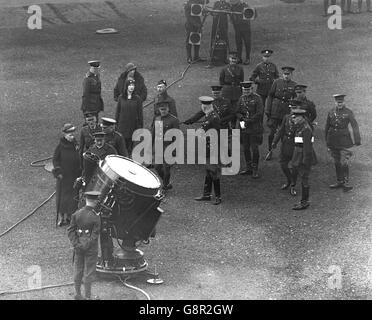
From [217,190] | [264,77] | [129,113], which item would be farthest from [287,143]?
[264,77]

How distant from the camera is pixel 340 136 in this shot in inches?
715

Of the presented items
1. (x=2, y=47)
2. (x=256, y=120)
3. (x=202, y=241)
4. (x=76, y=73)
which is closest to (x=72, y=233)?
(x=202, y=241)

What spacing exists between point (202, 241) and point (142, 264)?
132cm

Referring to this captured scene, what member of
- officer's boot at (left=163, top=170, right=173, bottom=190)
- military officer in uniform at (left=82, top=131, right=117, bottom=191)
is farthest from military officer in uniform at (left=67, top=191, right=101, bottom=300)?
officer's boot at (left=163, top=170, right=173, bottom=190)

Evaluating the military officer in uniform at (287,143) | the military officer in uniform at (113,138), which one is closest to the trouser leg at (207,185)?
the military officer in uniform at (287,143)

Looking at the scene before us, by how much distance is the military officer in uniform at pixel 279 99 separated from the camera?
63.4 feet

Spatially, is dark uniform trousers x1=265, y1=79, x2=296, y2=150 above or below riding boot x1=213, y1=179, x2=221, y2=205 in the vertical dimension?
above

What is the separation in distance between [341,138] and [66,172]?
Answer: 181 inches

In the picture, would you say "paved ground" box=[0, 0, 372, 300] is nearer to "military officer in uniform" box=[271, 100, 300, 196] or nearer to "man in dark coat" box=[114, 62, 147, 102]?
"military officer in uniform" box=[271, 100, 300, 196]

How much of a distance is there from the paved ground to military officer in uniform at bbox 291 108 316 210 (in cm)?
26

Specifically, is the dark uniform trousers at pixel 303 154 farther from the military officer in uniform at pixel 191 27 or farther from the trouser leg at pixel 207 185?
the military officer in uniform at pixel 191 27

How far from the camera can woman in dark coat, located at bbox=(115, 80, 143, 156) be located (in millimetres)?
18562
